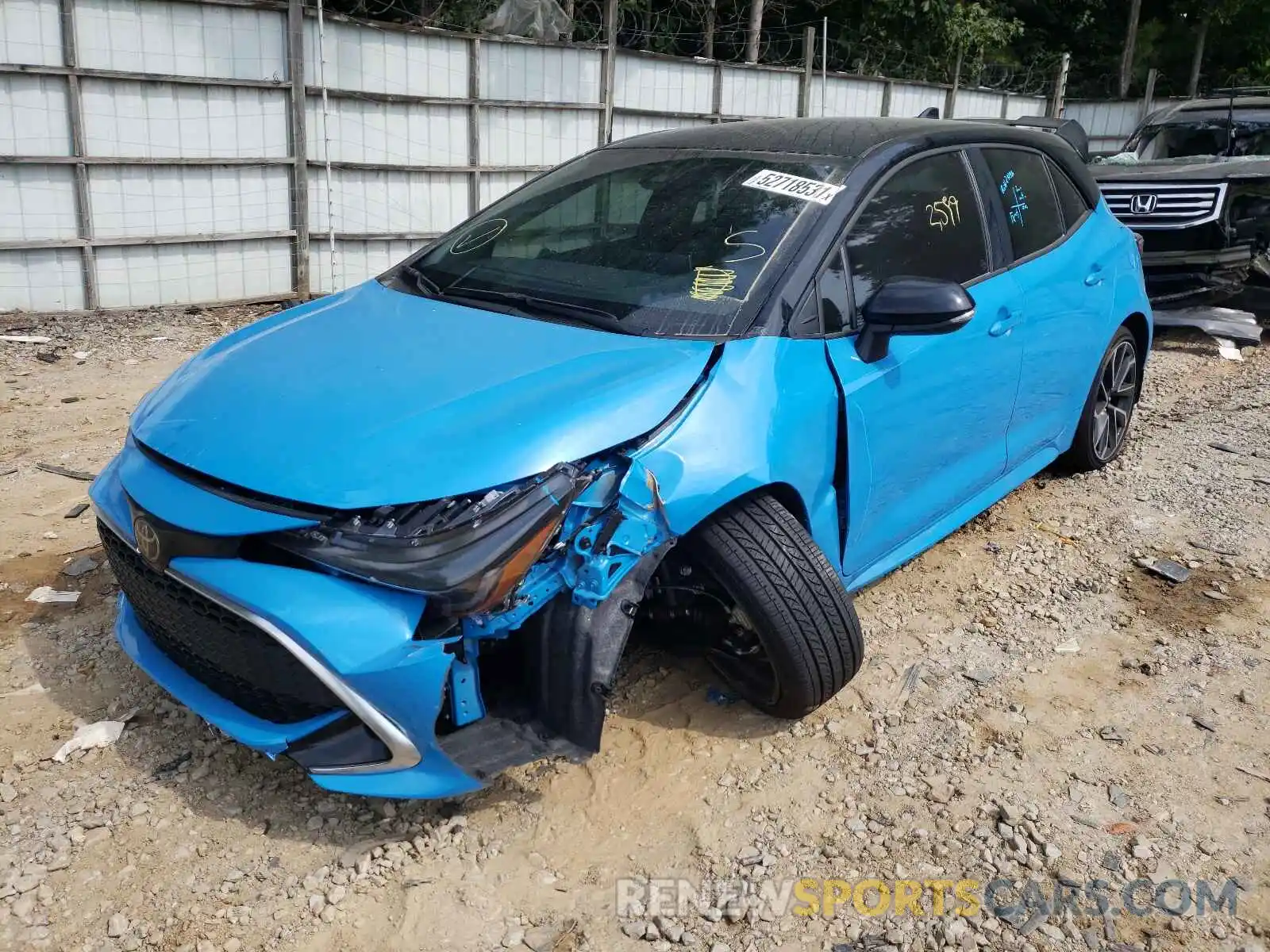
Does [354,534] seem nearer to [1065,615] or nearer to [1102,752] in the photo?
[1102,752]

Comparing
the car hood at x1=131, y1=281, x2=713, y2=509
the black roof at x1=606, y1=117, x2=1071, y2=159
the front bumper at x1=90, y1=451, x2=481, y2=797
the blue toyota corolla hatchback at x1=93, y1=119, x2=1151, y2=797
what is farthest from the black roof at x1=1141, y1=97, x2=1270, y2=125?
the front bumper at x1=90, y1=451, x2=481, y2=797

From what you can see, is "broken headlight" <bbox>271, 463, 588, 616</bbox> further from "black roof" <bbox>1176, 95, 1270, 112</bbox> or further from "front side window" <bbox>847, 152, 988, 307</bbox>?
"black roof" <bbox>1176, 95, 1270, 112</bbox>

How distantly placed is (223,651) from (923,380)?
213 cm

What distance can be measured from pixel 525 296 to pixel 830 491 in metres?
1.06

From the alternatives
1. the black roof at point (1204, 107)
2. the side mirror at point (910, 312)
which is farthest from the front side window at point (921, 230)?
the black roof at point (1204, 107)

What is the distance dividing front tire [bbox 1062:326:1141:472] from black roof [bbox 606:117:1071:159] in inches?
51.7

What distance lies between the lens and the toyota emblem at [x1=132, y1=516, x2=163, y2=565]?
95.3 inches

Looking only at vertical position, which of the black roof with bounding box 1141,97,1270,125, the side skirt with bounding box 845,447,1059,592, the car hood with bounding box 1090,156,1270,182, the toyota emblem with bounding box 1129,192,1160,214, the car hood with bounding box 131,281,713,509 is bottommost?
the side skirt with bounding box 845,447,1059,592

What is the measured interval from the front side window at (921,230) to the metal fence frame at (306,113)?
6022 mm

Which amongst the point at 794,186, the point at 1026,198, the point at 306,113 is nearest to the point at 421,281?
the point at 794,186

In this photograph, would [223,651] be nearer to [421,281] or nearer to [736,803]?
[736,803]

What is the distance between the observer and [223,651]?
2402 mm

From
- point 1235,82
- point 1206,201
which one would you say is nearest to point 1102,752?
point 1206,201

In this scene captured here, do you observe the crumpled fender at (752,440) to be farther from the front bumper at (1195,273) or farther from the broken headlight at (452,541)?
the front bumper at (1195,273)
